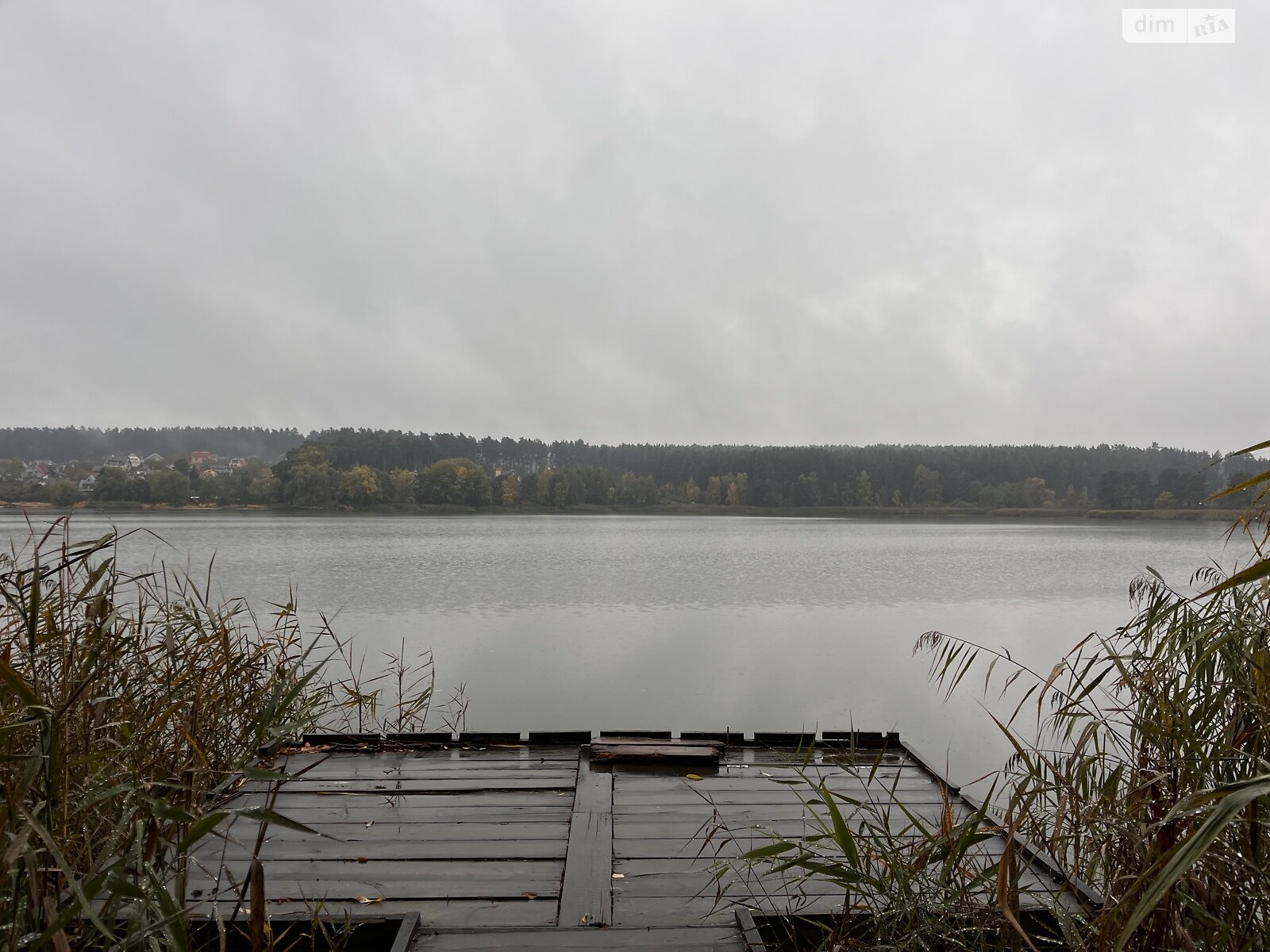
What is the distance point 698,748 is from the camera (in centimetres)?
392

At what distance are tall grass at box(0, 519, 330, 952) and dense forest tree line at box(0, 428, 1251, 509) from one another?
4479cm

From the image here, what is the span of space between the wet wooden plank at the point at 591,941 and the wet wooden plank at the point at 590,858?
9cm

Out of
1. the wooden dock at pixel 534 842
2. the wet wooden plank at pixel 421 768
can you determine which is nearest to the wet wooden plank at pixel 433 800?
the wooden dock at pixel 534 842

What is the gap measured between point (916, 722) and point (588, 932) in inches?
201

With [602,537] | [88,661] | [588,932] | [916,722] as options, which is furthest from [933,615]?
[602,537]

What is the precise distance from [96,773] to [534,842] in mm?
1445

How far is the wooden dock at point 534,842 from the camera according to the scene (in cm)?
227

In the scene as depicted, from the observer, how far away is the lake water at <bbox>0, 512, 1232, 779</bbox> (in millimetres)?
6902

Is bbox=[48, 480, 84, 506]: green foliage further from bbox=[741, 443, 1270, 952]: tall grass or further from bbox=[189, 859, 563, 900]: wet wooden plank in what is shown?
bbox=[741, 443, 1270, 952]: tall grass

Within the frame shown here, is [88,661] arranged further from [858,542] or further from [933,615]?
[858,542]

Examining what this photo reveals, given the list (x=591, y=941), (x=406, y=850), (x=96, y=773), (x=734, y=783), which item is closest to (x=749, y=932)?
(x=591, y=941)

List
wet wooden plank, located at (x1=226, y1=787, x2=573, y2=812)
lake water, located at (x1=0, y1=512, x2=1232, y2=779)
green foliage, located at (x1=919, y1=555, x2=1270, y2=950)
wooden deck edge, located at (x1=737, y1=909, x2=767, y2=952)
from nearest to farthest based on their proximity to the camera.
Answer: green foliage, located at (x1=919, y1=555, x2=1270, y2=950), wooden deck edge, located at (x1=737, y1=909, x2=767, y2=952), wet wooden plank, located at (x1=226, y1=787, x2=573, y2=812), lake water, located at (x1=0, y1=512, x2=1232, y2=779)

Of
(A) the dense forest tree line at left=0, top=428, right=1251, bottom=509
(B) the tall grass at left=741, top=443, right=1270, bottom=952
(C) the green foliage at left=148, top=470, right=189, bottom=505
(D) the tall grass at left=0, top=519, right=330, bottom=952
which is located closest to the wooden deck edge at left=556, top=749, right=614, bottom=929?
(B) the tall grass at left=741, top=443, right=1270, bottom=952

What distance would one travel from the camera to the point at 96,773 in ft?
6.30
